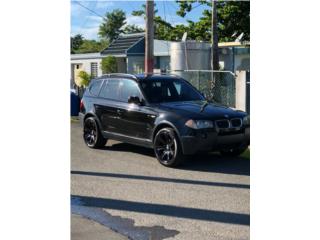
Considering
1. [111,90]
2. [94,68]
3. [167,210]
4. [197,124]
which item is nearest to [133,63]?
[94,68]

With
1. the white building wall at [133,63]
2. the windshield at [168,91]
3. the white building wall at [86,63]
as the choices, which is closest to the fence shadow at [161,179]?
the windshield at [168,91]

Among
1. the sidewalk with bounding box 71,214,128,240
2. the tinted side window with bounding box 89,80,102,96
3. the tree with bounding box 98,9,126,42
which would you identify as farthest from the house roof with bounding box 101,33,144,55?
the sidewalk with bounding box 71,214,128,240

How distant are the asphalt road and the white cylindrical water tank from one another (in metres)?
8.62

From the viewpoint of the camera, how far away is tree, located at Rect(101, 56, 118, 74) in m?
28.1

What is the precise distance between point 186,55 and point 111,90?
324 inches

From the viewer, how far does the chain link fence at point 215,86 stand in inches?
527

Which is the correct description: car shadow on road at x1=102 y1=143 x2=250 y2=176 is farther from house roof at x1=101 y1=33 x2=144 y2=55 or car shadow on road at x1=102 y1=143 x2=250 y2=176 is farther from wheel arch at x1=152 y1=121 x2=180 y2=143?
house roof at x1=101 y1=33 x2=144 y2=55

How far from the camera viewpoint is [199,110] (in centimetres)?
784
